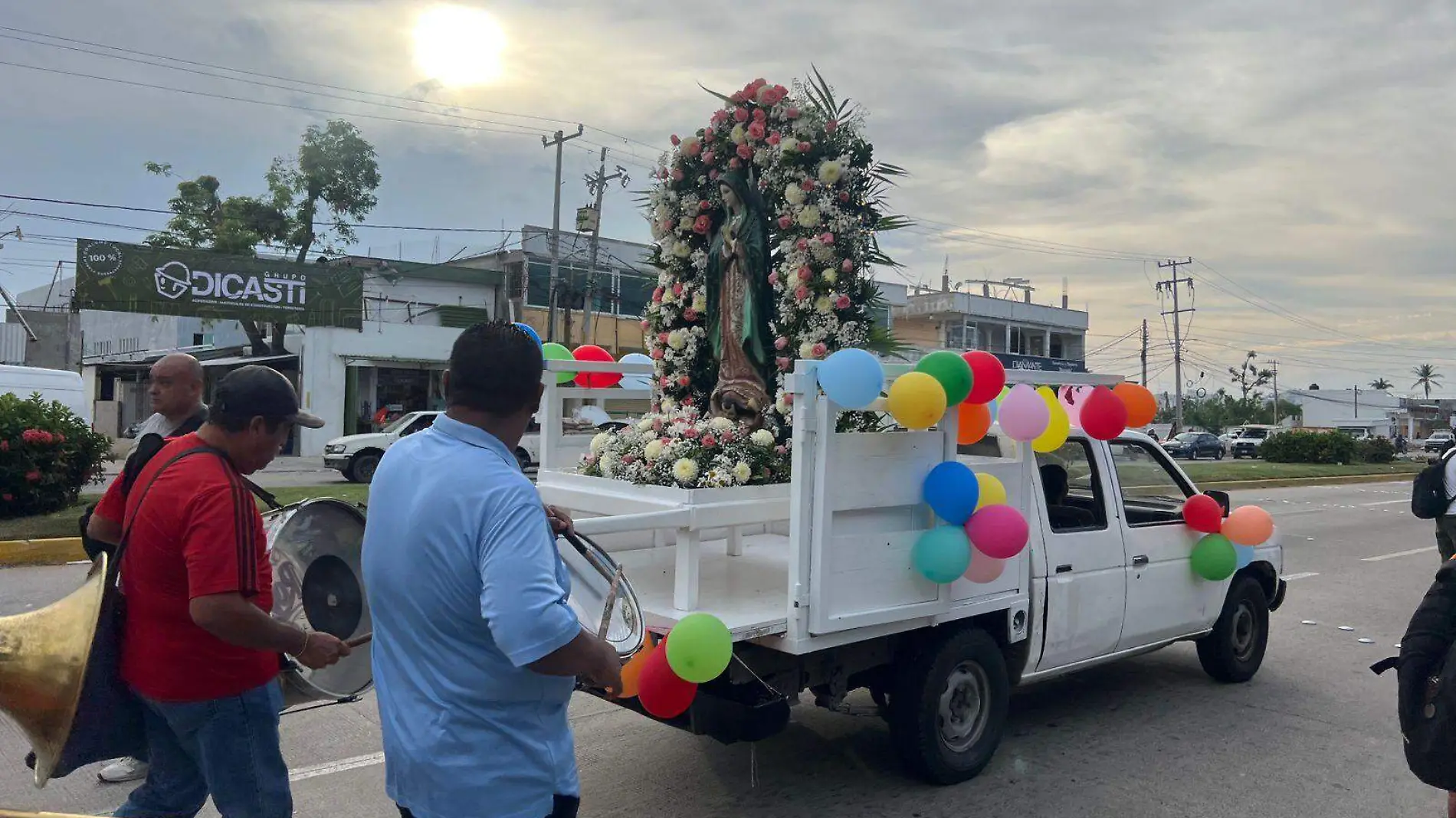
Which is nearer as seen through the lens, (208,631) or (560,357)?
(208,631)

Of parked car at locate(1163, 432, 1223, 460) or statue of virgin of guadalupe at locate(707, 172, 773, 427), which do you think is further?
parked car at locate(1163, 432, 1223, 460)

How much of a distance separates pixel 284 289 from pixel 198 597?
84.6ft

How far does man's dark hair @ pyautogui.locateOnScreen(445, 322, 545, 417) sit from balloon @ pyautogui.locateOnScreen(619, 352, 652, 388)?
430 centimetres

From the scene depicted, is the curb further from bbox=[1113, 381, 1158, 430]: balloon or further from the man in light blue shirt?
bbox=[1113, 381, 1158, 430]: balloon

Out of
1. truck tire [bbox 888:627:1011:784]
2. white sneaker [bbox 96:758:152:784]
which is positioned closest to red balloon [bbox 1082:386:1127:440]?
truck tire [bbox 888:627:1011:784]

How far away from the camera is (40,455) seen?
11.8m

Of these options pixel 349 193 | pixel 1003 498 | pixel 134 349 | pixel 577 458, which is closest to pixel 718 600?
pixel 1003 498

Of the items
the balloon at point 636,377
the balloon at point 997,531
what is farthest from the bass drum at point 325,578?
the balloon at point 636,377

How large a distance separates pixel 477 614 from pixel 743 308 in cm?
396

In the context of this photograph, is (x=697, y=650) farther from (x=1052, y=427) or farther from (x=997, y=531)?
(x=1052, y=427)

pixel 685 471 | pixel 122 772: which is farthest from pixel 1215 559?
pixel 122 772

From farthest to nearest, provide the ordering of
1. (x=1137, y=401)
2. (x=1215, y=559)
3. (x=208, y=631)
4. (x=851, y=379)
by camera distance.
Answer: (x=1215, y=559), (x=1137, y=401), (x=851, y=379), (x=208, y=631)

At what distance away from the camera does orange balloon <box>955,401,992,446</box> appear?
456 cm

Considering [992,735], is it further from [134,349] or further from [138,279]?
[134,349]
